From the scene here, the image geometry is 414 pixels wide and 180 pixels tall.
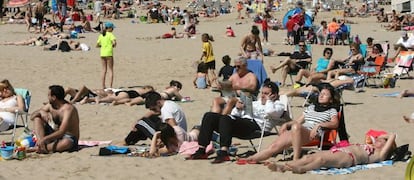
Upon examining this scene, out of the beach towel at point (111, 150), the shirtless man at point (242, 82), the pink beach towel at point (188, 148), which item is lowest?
the beach towel at point (111, 150)

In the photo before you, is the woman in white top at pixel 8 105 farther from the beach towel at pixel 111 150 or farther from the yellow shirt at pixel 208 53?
the yellow shirt at pixel 208 53

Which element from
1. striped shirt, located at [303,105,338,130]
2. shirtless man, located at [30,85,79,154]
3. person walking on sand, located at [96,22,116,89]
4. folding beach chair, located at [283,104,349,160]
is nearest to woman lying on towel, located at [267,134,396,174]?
folding beach chair, located at [283,104,349,160]

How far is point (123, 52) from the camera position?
773 inches

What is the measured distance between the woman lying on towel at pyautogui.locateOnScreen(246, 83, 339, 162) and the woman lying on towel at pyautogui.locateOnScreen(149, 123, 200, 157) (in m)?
0.87

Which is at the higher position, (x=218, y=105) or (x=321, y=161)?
(x=218, y=105)

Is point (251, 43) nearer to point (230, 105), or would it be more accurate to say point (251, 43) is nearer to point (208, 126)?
point (230, 105)

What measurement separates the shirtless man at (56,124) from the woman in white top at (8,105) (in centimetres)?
57

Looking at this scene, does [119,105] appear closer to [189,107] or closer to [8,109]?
[189,107]

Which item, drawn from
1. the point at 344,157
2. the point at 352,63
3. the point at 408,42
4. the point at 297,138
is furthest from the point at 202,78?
the point at 344,157

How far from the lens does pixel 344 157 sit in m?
6.62

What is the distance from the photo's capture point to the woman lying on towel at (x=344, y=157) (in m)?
6.52

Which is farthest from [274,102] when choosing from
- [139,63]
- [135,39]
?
[135,39]

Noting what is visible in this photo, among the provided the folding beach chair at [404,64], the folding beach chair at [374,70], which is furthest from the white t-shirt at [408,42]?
the folding beach chair at [374,70]

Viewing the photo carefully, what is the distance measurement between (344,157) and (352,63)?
7247 millimetres
